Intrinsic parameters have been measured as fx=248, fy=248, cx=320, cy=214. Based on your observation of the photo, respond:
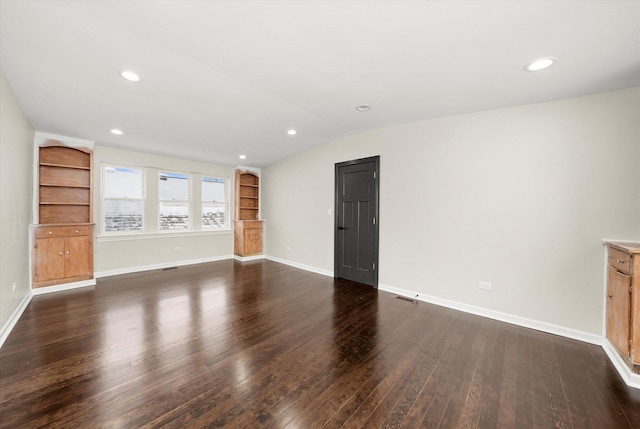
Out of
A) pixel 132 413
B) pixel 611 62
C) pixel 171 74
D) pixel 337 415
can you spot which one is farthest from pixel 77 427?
pixel 611 62

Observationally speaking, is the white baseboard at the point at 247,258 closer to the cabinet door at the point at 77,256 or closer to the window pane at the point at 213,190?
the window pane at the point at 213,190

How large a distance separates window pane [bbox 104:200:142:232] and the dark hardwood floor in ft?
5.89

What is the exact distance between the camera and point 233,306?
3.30 m

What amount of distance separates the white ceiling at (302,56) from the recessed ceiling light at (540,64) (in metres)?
0.07

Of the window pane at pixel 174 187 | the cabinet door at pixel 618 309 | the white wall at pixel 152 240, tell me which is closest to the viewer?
the cabinet door at pixel 618 309

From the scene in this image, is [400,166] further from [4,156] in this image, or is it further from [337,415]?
[4,156]

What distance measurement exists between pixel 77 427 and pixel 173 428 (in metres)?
0.56

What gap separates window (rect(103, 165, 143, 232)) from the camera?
479 cm

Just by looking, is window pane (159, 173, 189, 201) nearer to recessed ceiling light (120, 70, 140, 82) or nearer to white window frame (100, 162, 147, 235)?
white window frame (100, 162, 147, 235)

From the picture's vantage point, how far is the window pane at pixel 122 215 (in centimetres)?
A: 480

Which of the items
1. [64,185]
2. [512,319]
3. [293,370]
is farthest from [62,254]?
[512,319]

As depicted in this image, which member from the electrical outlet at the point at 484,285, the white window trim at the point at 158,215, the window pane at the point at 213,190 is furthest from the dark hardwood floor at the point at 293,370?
the window pane at the point at 213,190

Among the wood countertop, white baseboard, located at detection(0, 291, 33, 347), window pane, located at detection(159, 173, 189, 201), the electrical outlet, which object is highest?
window pane, located at detection(159, 173, 189, 201)

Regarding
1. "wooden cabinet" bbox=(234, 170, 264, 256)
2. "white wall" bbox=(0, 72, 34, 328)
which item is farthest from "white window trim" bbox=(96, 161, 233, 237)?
"white wall" bbox=(0, 72, 34, 328)
